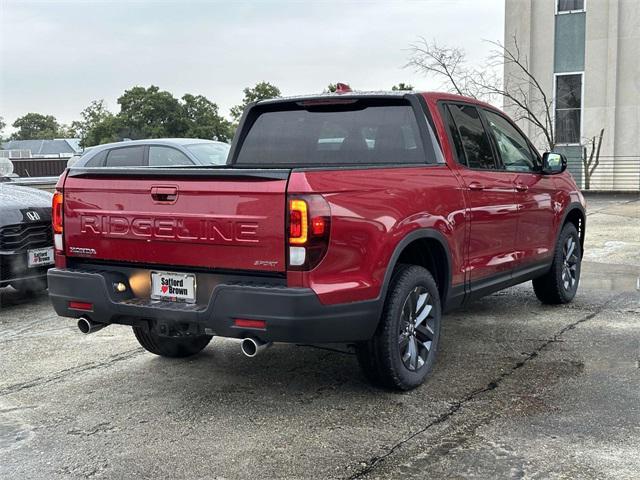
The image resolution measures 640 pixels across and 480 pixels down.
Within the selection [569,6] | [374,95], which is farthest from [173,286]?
[569,6]

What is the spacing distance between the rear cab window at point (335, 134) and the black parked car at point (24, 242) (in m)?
2.70

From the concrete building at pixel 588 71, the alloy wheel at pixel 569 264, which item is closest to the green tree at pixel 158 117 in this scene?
the concrete building at pixel 588 71

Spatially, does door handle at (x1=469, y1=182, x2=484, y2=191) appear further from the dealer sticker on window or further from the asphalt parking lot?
the dealer sticker on window

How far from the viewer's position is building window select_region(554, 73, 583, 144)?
21016mm

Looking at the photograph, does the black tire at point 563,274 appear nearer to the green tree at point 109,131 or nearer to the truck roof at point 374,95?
the truck roof at point 374,95

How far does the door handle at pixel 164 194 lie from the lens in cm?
419

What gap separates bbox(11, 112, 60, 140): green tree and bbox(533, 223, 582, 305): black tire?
12566 centimetres

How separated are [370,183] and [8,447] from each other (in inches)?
94.4

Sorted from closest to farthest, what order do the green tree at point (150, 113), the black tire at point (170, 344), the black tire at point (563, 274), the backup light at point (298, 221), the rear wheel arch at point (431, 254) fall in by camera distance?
the backup light at point (298, 221), the rear wheel arch at point (431, 254), the black tire at point (170, 344), the black tire at point (563, 274), the green tree at point (150, 113)

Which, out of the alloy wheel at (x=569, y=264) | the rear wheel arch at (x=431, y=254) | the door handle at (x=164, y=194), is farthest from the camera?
the alloy wheel at (x=569, y=264)

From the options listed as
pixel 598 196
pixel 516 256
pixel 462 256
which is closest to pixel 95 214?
pixel 462 256

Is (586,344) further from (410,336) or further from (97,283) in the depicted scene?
(97,283)

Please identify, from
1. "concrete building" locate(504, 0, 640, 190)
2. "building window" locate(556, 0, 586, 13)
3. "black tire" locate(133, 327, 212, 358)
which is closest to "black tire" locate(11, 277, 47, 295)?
"black tire" locate(133, 327, 212, 358)

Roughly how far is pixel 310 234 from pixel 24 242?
177 inches
